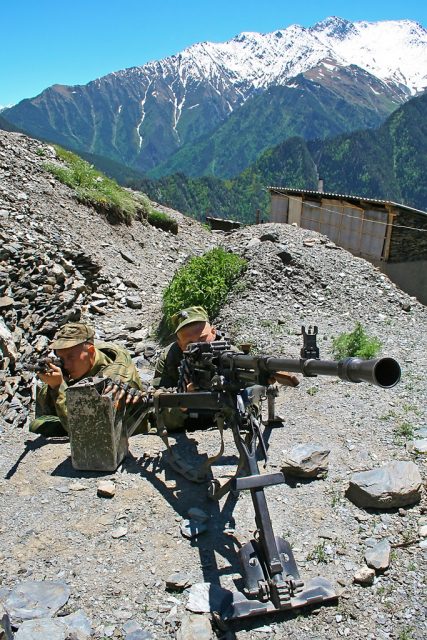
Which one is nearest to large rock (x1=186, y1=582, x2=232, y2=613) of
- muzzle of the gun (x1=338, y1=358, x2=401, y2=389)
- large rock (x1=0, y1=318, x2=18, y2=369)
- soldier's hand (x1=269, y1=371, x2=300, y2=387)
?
soldier's hand (x1=269, y1=371, x2=300, y2=387)

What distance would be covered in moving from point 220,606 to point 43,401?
3.49 metres

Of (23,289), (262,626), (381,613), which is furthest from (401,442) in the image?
(23,289)

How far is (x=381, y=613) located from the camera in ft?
12.6

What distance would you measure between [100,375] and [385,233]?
19.8 m

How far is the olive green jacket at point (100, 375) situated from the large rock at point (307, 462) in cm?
196

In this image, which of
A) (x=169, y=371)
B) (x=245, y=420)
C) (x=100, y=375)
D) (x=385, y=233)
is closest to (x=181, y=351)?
(x=169, y=371)

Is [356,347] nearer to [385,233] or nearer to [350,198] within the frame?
[385,233]

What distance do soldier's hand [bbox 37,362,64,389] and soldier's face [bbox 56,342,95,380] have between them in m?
0.14

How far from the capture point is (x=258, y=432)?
442cm

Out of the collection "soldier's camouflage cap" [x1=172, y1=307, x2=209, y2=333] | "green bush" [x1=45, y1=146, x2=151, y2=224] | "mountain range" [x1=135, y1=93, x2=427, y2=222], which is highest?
"mountain range" [x1=135, y1=93, x2=427, y2=222]

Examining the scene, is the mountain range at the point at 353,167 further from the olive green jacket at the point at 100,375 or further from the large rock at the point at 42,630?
the large rock at the point at 42,630

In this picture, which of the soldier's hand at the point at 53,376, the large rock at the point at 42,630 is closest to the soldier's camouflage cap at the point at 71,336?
the soldier's hand at the point at 53,376

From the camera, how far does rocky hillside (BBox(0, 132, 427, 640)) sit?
3.86 meters

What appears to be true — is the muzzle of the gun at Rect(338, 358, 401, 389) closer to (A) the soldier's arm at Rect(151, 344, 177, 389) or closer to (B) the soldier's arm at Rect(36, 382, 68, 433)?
(B) the soldier's arm at Rect(36, 382, 68, 433)
